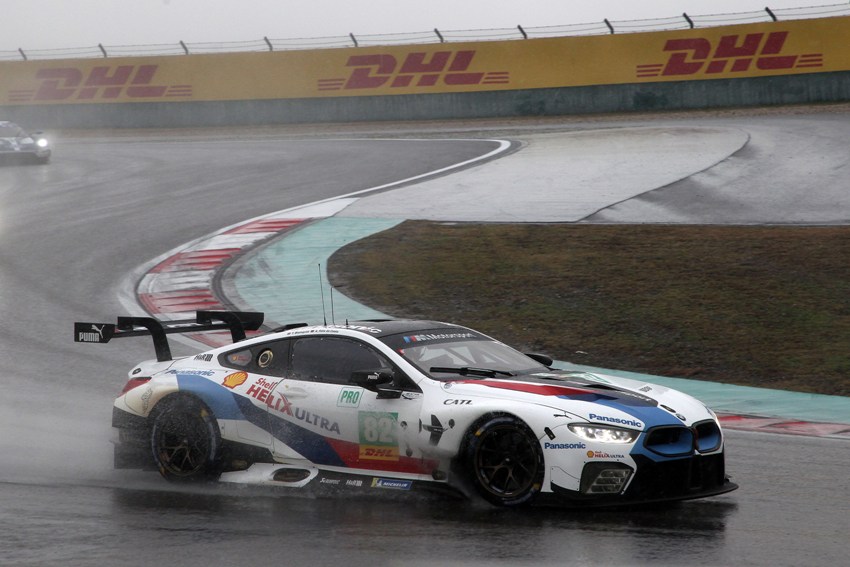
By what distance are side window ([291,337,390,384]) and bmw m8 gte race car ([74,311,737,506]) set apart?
0.01m

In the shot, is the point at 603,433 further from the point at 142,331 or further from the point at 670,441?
the point at 142,331

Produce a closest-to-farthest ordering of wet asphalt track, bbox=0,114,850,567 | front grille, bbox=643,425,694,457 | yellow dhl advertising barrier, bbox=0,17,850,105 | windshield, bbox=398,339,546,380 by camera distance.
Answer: wet asphalt track, bbox=0,114,850,567 → front grille, bbox=643,425,694,457 → windshield, bbox=398,339,546,380 → yellow dhl advertising barrier, bbox=0,17,850,105

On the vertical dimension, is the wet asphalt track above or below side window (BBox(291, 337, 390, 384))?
below

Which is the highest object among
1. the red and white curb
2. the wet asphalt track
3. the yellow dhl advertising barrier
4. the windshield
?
the yellow dhl advertising barrier

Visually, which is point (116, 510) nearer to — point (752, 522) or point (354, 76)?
point (752, 522)

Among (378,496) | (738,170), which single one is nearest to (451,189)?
(738,170)

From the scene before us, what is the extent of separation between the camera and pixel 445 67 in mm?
40844

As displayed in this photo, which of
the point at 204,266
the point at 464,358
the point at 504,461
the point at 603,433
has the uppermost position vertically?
the point at 204,266

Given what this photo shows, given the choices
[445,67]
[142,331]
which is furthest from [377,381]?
[445,67]

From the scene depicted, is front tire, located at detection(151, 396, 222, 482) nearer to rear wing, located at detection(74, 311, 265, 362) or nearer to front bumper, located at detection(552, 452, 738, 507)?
rear wing, located at detection(74, 311, 265, 362)

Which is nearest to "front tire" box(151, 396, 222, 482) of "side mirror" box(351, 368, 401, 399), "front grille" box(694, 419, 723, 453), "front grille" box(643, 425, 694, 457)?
"side mirror" box(351, 368, 401, 399)

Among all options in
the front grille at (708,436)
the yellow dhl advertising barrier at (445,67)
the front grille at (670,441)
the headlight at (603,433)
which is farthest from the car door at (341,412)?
the yellow dhl advertising barrier at (445,67)

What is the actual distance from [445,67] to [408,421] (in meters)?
34.4

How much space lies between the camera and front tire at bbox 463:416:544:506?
7.06 meters
